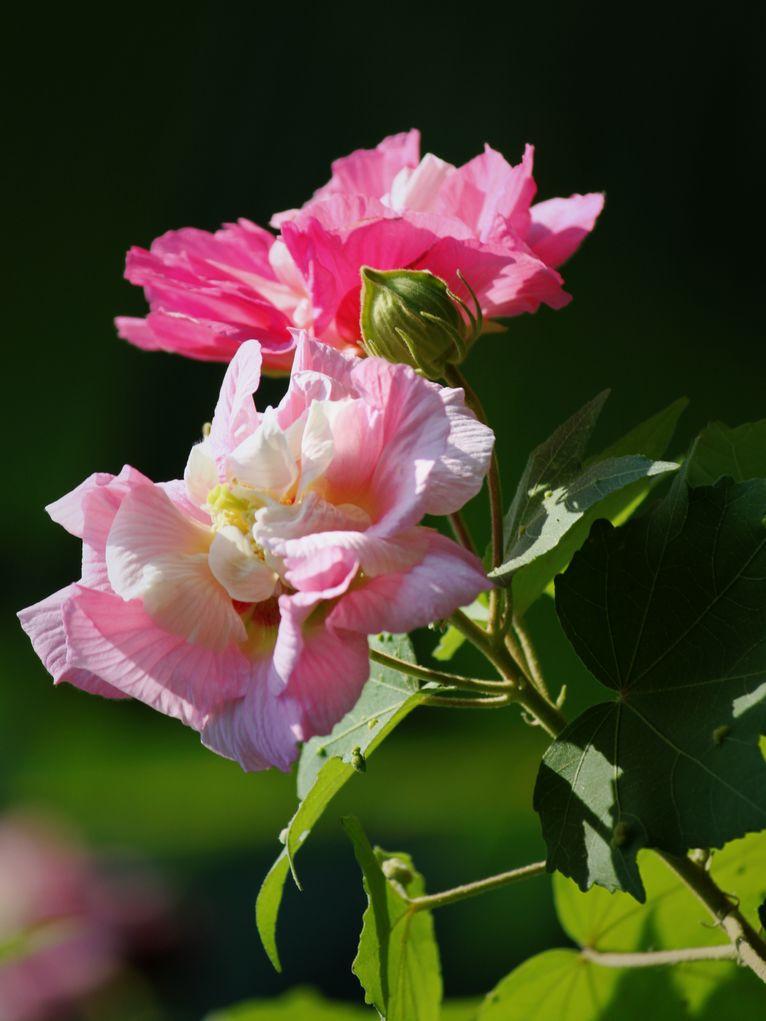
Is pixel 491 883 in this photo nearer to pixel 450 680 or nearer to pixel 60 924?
pixel 450 680

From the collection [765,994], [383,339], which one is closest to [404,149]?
[383,339]

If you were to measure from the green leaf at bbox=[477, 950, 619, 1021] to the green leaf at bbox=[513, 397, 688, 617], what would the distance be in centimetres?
18

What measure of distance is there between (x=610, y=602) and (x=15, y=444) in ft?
6.16

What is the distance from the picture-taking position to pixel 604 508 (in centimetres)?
44

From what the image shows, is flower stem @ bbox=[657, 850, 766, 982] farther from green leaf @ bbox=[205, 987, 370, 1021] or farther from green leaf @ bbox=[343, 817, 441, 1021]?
green leaf @ bbox=[205, 987, 370, 1021]

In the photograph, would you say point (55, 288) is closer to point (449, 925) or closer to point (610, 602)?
point (449, 925)

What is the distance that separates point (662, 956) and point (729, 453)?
7.1 inches

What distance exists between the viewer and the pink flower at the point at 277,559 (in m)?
0.29

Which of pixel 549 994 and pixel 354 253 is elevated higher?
pixel 354 253

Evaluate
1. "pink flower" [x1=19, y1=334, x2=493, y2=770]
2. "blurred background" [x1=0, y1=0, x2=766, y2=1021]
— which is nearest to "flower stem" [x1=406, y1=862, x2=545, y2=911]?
"pink flower" [x1=19, y1=334, x2=493, y2=770]

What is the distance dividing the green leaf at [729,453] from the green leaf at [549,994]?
22 cm

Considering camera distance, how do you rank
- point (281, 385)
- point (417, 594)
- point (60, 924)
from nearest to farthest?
point (417, 594)
point (60, 924)
point (281, 385)

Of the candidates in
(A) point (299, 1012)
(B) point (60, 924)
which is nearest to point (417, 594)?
(A) point (299, 1012)

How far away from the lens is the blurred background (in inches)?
61.0
